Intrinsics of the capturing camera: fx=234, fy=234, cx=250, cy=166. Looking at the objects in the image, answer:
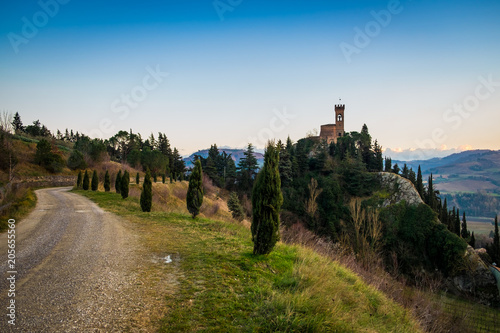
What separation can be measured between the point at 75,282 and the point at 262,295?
3.57 m

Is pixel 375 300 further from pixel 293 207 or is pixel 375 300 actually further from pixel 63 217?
pixel 293 207

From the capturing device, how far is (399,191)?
39.4 m

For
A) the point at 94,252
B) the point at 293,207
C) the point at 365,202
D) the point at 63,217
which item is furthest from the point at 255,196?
the point at 365,202

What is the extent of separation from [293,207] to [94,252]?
3628 cm

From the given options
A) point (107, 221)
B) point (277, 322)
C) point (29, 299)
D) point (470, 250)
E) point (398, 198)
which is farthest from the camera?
point (398, 198)

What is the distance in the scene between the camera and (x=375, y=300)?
5.69 metres

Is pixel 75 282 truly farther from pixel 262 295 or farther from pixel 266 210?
pixel 266 210

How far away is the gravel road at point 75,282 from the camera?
3.23 m

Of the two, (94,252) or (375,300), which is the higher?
(94,252)

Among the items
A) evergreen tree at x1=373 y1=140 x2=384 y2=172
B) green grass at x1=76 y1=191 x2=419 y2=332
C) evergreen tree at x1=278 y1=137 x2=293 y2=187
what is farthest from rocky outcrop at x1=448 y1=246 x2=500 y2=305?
green grass at x1=76 y1=191 x2=419 y2=332

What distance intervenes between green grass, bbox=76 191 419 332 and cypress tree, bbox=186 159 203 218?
4486mm

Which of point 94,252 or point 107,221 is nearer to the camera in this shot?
point 94,252

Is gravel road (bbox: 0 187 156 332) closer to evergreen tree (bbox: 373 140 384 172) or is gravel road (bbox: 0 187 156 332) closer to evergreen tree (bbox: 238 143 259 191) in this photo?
evergreen tree (bbox: 238 143 259 191)

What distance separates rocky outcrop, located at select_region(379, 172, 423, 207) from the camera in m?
38.2
